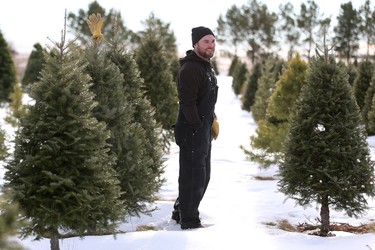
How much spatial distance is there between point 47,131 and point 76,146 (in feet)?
1.08

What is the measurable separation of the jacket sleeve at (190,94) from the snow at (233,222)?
1232mm

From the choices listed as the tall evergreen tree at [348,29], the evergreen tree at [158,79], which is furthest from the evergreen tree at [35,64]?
the tall evergreen tree at [348,29]

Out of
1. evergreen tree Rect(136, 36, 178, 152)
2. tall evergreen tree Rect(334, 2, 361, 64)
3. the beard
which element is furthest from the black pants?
tall evergreen tree Rect(334, 2, 361, 64)

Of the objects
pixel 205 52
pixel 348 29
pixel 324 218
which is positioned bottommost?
pixel 324 218

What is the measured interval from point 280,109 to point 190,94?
20.0ft

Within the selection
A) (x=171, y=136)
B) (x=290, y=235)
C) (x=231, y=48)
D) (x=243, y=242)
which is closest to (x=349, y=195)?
(x=290, y=235)

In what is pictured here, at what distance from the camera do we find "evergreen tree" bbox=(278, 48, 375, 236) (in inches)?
239

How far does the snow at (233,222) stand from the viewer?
492 cm

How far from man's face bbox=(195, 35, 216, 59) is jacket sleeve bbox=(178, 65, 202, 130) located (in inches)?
10.1

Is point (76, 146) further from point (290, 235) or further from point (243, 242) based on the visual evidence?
point (290, 235)

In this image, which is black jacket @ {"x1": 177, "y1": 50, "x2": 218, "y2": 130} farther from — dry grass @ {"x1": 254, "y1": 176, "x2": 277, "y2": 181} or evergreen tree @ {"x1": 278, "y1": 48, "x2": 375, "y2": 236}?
dry grass @ {"x1": 254, "y1": 176, "x2": 277, "y2": 181}

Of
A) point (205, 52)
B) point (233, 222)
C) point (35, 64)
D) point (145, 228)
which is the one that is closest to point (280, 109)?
point (233, 222)

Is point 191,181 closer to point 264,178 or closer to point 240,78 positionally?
point 264,178

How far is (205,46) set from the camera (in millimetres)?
5727
